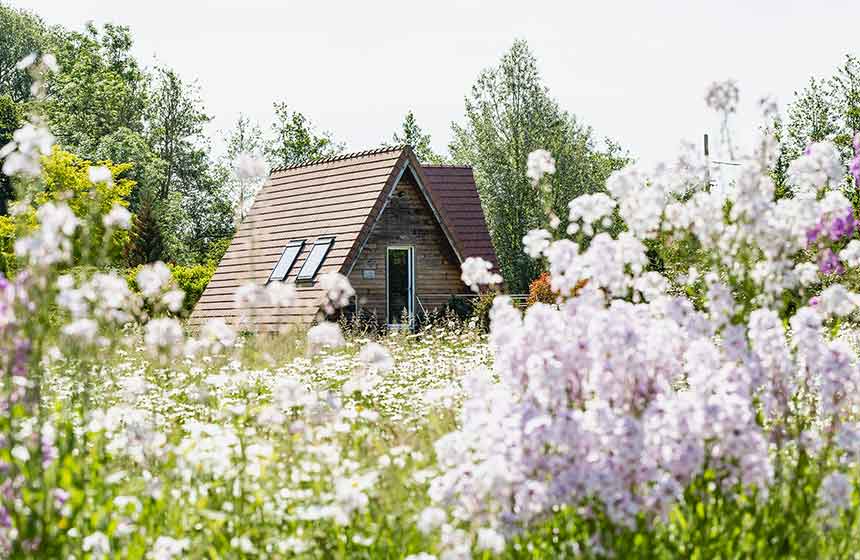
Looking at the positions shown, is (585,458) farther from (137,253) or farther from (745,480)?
(137,253)

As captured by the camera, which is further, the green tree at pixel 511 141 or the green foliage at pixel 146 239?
the green tree at pixel 511 141

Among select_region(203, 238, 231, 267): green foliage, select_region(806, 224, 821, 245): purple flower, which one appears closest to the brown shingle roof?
select_region(203, 238, 231, 267): green foliage

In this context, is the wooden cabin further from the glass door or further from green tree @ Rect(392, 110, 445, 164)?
green tree @ Rect(392, 110, 445, 164)

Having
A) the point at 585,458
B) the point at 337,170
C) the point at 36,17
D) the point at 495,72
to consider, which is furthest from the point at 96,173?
the point at 36,17

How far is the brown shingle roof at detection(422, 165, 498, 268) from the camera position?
99.5 feet

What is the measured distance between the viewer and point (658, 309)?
16.7 ft

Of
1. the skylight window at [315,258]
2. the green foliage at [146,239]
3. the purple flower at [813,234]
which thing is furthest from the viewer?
the green foliage at [146,239]

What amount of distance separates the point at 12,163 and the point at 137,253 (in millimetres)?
38344

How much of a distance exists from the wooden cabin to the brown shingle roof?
2661mm

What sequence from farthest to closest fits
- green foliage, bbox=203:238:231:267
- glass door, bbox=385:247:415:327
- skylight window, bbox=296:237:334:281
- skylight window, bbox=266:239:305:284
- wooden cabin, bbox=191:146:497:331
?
1. green foliage, bbox=203:238:231:267
2. glass door, bbox=385:247:415:327
3. skylight window, bbox=266:239:305:284
4. wooden cabin, bbox=191:146:497:331
5. skylight window, bbox=296:237:334:281

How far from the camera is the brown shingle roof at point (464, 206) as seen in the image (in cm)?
3031

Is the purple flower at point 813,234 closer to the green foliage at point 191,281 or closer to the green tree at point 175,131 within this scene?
the green foliage at point 191,281

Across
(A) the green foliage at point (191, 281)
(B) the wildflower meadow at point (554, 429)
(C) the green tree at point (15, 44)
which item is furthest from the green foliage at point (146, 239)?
(B) the wildflower meadow at point (554, 429)

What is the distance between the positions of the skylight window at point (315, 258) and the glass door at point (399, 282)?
187 cm
